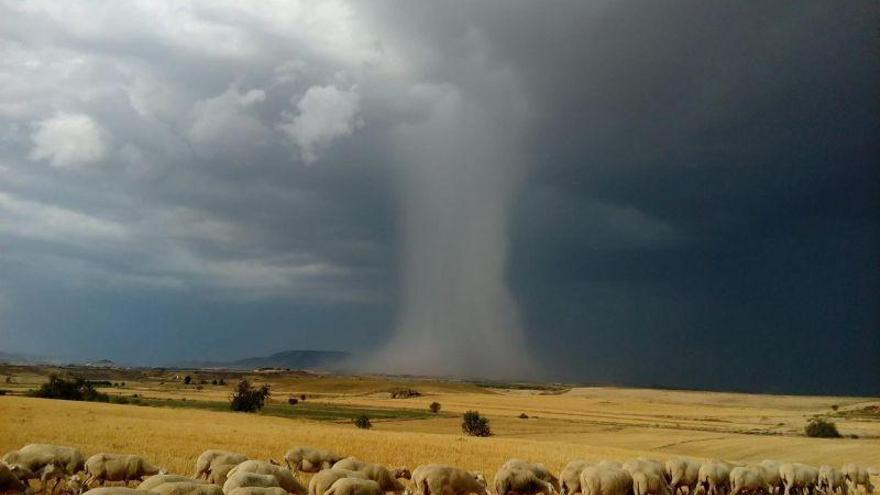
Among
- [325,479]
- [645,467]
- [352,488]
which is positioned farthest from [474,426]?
[352,488]

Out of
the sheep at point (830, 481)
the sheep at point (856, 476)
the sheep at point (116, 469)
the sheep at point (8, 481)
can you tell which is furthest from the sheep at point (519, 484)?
the sheep at point (856, 476)

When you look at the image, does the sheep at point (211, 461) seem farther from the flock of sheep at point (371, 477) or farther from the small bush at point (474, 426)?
the small bush at point (474, 426)

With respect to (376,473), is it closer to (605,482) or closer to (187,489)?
(605,482)

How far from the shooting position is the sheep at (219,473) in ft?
73.6

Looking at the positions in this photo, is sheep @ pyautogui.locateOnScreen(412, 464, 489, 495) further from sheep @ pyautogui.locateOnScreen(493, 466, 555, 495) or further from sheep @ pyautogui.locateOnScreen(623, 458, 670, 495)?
sheep @ pyautogui.locateOnScreen(623, 458, 670, 495)

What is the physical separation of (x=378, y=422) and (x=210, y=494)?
247 ft

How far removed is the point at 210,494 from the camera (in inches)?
594

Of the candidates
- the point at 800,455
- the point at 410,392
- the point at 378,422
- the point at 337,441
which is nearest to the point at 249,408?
the point at 378,422

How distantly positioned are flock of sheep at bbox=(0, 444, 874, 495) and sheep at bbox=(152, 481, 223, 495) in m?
0.02

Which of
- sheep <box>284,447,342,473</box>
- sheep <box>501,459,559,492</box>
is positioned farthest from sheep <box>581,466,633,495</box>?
sheep <box>284,447,342,473</box>

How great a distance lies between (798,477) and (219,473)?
24464mm

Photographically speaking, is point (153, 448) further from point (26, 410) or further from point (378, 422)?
point (378, 422)

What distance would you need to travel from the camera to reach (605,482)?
2414 centimetres

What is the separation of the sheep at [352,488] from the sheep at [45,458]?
28.9 feet
